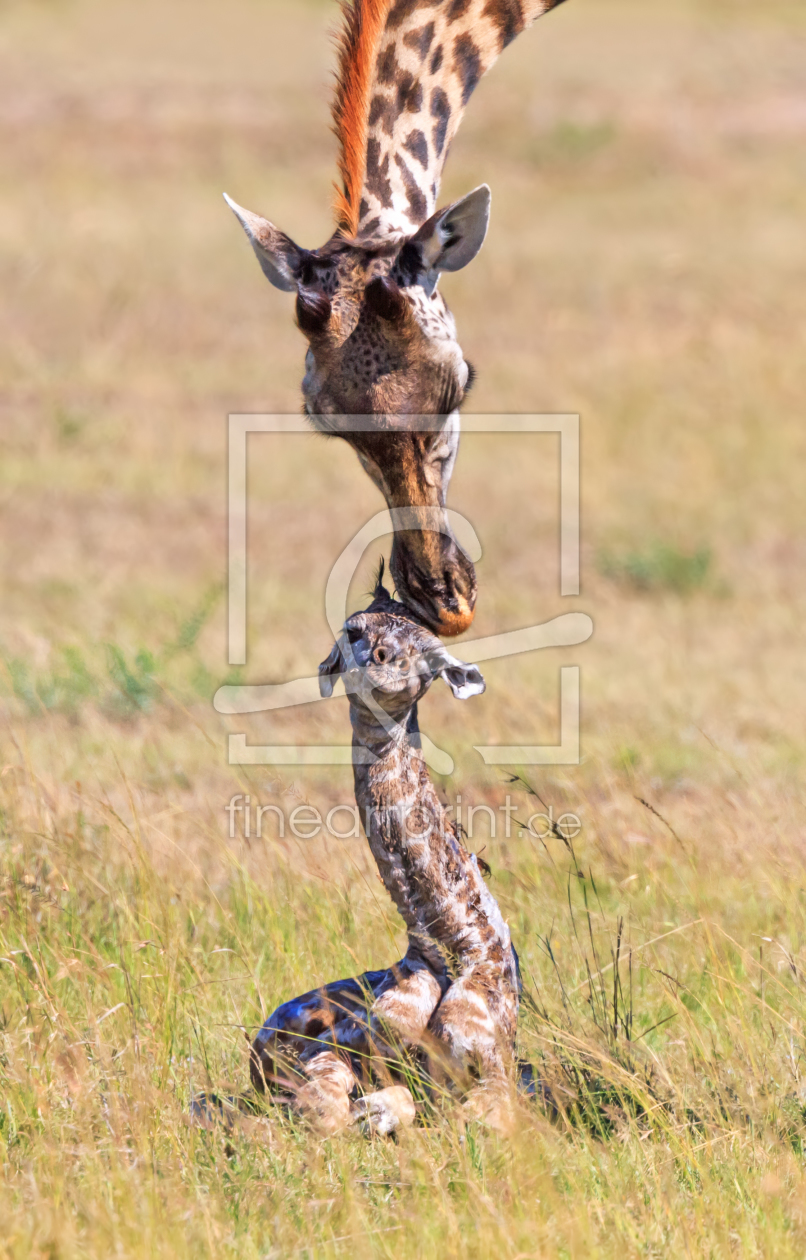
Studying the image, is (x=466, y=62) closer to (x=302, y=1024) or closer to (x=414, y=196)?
(x=414, y=196)

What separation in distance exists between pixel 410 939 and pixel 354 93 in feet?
10.2

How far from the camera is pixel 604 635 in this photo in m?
10.7

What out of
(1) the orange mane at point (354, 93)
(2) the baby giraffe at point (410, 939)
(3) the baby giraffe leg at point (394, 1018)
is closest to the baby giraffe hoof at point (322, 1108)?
(2) the baby giraffe at point (410, 939)

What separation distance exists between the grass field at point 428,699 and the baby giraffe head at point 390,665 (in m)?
0.83

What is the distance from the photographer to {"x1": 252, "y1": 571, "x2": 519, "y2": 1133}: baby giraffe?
151 inches

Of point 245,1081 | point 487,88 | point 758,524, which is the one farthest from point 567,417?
point 487,88

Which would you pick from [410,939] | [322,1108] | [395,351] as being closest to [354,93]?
[395,351]

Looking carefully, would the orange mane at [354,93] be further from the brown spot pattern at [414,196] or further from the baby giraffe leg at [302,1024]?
the baby giraffe leg at [302,1024]

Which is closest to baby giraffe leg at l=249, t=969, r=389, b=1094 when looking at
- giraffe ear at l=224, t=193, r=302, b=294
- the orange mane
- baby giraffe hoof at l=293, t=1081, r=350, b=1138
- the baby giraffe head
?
baby giraffe hoof at l=293, t=1081, r=350, b=1138

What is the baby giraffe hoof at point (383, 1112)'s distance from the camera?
12.3 ft

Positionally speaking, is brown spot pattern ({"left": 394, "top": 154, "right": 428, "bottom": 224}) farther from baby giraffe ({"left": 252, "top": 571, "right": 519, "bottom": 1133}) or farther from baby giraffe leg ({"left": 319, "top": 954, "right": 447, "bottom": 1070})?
baby giraffe leg ({"left": 319, "top": 954, "right": 447, "bottom": 1070})

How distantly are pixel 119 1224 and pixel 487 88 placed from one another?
28.9 m

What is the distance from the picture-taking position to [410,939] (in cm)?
411

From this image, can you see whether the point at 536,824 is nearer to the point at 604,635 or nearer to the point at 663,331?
the point at 604,635
